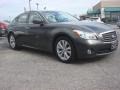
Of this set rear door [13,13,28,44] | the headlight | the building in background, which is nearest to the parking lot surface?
the headlight

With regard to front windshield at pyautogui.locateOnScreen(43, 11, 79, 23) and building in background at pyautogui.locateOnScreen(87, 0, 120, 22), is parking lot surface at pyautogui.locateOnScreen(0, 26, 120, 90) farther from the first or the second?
building in background at pyautogui.locateOnScreen(87, 0, 120, 22)

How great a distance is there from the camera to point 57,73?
19.1ft

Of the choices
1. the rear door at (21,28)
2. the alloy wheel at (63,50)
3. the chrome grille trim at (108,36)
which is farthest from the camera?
the rear door at (21,28)

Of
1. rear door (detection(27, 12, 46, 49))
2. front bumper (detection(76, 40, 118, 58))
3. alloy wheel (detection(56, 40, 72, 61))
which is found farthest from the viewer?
rear door (detection(27, 12, 46, 49))

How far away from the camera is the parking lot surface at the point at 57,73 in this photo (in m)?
4.91

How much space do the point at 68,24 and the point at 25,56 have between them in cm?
202

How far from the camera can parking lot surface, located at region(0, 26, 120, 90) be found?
491cm

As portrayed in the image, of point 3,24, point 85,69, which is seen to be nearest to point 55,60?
point 85,69

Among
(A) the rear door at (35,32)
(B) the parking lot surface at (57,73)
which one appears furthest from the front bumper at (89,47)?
(A) the rear door at (35,32)

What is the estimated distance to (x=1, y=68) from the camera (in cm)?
652

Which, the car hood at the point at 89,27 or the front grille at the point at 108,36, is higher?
the car hood at the point at 89,27

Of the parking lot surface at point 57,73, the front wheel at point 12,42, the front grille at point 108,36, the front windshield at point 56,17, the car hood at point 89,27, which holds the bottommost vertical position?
the parking lot surface at point 57,73

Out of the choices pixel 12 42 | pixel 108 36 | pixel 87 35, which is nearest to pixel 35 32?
pixel 12 42

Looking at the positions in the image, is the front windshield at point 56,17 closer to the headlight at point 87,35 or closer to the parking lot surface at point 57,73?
the parking lot surface at point 57,73
